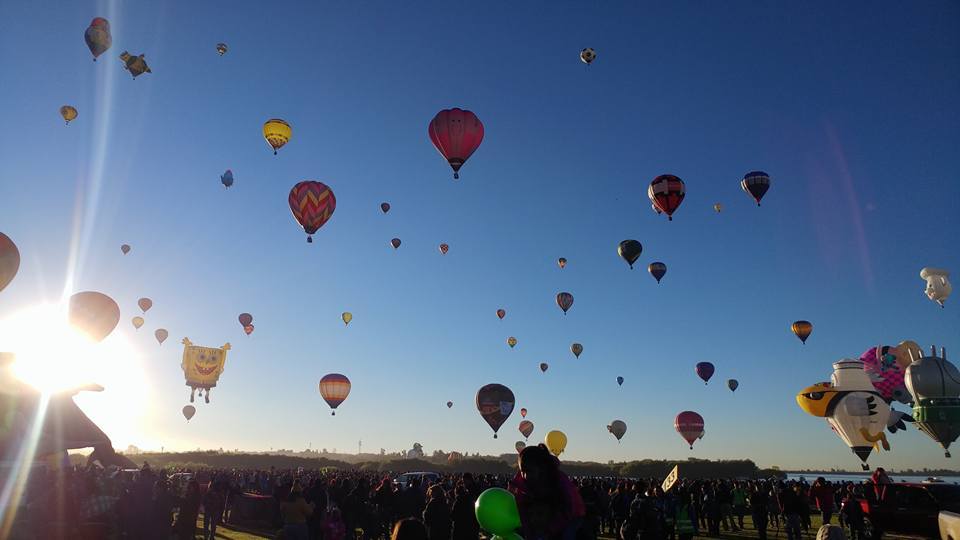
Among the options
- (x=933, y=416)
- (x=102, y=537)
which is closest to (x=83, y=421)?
(x=102, y=537)

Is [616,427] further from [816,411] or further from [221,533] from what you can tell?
[221,533]

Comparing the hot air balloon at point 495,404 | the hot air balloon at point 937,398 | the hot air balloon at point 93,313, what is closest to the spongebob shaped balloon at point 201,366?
the hot air balloon at point 93,313

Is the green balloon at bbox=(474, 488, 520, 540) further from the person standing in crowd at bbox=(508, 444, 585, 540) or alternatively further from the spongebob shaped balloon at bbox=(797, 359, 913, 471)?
the spongebob shaped balloon at bbox=(797, 359, 913, 471)

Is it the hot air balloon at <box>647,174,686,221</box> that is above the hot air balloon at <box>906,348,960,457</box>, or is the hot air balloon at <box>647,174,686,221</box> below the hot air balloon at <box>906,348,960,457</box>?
above

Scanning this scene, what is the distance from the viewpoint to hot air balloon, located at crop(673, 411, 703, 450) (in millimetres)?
41094

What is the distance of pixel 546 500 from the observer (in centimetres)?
395

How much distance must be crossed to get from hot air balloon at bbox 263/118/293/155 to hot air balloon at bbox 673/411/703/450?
3110 centimetres

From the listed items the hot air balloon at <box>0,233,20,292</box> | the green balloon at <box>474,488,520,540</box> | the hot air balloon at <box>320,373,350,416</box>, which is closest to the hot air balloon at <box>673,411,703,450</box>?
the hot air balloon at <box>320,373,350,416</box>

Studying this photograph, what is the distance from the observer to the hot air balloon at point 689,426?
41094 mm

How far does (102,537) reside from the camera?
976 cm

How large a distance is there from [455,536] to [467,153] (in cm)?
1967

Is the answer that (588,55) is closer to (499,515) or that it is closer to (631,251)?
(631,251)

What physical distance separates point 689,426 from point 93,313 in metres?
35.6

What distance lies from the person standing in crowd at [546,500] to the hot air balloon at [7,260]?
2340 cm
